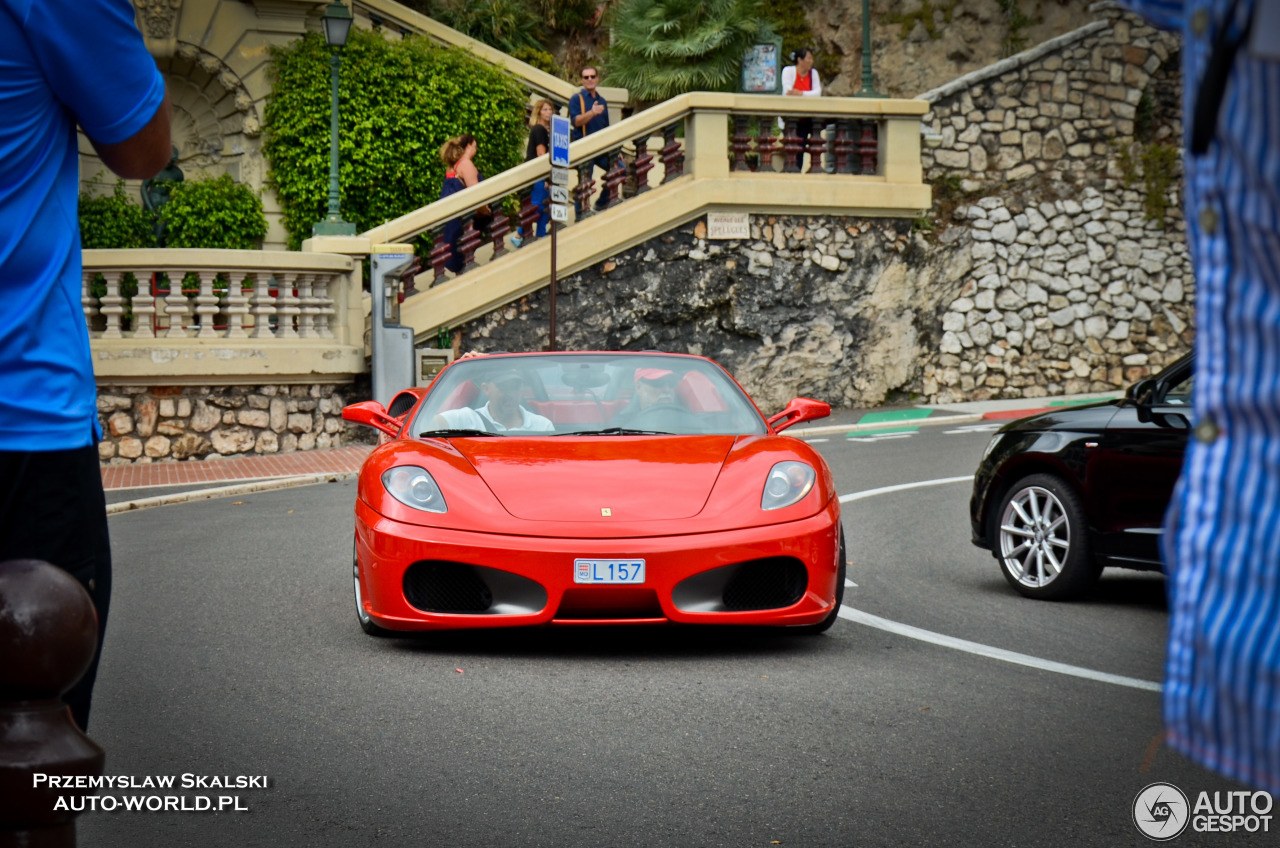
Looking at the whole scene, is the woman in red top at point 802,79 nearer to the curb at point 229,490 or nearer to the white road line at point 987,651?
the curb at point 229,490

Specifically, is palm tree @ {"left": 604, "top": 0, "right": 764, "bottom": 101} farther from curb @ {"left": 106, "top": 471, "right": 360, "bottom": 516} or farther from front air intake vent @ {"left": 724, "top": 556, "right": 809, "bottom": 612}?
front air intake vent @ {"left": 724, "top": 556, "right": 809, "bottom": 612}

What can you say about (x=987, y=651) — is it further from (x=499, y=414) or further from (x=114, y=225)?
(x=114, y=225)

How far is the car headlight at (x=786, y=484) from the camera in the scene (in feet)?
21.2

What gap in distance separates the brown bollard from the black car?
21.0 feet

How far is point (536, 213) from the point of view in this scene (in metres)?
19.1

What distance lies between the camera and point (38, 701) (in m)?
1.72

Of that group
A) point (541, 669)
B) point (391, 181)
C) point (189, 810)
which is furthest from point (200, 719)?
point (391, 181)

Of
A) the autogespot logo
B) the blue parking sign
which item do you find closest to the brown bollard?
the autogespot logo

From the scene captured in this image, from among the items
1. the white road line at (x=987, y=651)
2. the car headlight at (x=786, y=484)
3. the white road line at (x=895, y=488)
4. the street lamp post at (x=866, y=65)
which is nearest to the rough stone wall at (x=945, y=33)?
the street lamp post at (x=866, y=65)

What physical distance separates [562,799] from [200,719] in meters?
1.63

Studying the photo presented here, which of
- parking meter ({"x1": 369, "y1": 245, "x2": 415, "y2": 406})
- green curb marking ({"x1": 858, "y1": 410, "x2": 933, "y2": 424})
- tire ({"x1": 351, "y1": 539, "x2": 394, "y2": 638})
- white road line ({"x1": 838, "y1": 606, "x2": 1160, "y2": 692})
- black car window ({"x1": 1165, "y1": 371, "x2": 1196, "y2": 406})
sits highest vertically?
parking meter ({"x1": 369, "y1": 245, "x2": 415, "y2": 406})

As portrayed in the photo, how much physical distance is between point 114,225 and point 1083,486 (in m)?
17.2

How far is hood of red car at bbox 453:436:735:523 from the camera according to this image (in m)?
6.33

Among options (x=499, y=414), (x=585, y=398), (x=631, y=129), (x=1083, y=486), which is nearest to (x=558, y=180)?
(x=631, y=129)
